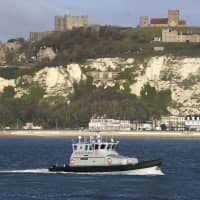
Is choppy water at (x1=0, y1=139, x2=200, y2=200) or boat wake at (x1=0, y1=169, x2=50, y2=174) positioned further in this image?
boat wake at (x1=0, y1=169, x2=50, y2=174)

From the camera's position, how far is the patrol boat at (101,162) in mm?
104188

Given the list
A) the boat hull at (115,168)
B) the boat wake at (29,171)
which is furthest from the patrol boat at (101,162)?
the boat wake at (29,171)

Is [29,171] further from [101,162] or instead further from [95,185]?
[95,185]

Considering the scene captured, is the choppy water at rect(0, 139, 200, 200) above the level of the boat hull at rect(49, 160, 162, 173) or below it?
below

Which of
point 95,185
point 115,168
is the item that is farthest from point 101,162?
point 95,185

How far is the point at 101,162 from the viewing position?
10538cm

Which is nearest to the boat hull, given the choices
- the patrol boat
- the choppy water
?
the patrol boat

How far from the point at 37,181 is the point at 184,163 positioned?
32.4 m

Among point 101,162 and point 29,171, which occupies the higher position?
point 101,162

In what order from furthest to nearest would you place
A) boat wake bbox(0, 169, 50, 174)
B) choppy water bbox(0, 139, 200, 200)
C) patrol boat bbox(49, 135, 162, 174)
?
boat wake bbox(0, 169, 50, 174) < patrol boat bbox(49, 135, 162, 174) < choppy water bbox(0, 139, 200, 200)

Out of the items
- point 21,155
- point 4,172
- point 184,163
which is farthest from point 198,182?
point 21,155

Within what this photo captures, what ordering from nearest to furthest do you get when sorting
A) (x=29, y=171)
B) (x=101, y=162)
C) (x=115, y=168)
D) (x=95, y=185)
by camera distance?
(x=95, y=185), (x=115, y=168), (x=101, y=162), (x=29, y=171)

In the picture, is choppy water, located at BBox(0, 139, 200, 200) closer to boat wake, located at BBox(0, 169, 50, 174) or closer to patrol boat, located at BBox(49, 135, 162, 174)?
boat wake, located at BBox(0, 169, 50, 174)

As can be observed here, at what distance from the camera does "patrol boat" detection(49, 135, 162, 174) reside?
104 metres
